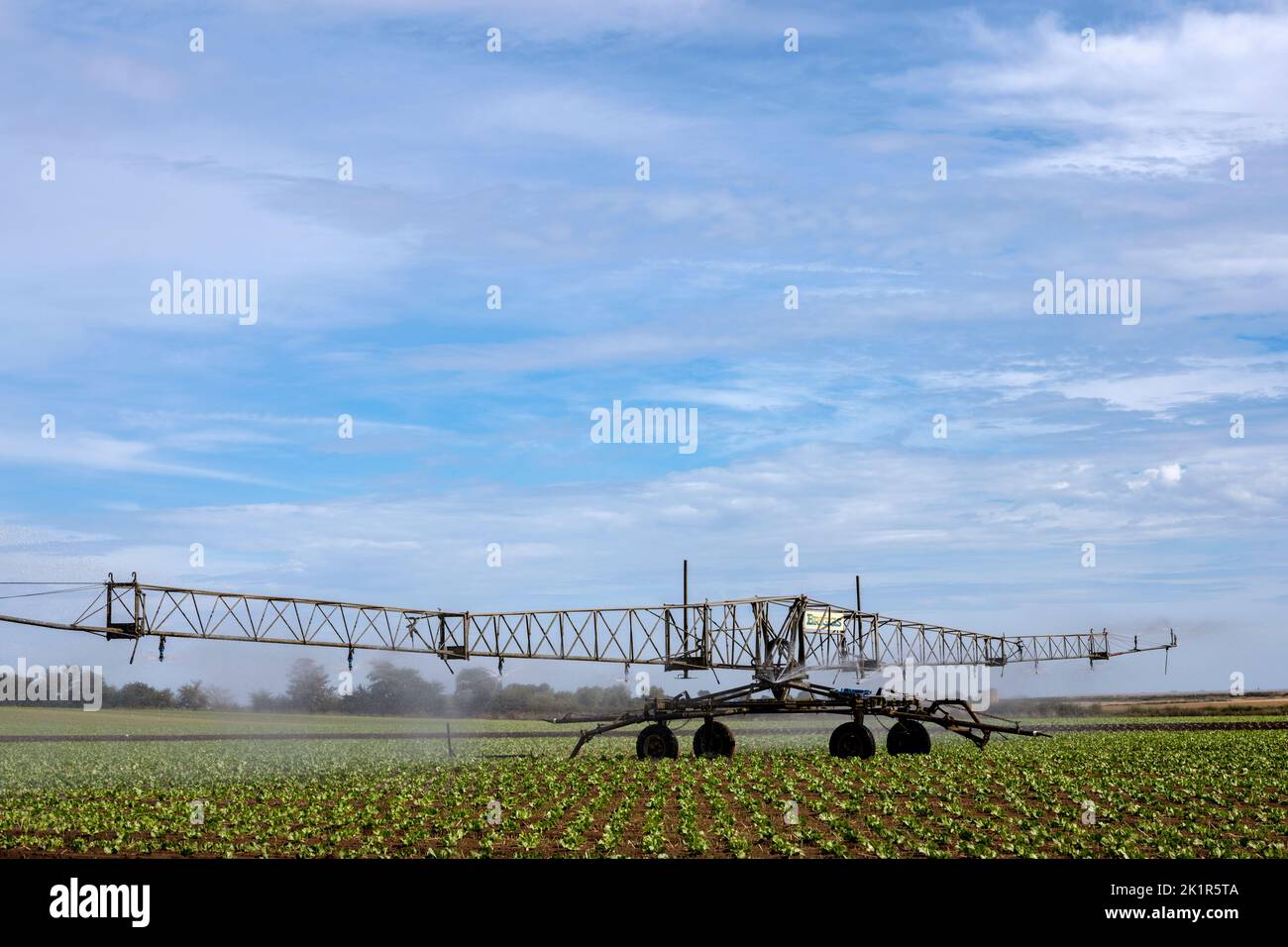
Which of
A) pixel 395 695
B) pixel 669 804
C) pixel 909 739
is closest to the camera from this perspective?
pixel 669 804

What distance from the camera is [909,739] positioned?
128 feet

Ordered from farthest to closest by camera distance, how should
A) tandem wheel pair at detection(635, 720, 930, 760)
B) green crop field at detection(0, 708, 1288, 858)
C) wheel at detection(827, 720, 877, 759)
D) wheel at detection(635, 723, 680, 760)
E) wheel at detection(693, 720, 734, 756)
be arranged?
wheel at detection(635, 723, 680, 760)
wheel at detection(693, 720, 734, 756)
tandem wheel pair at detection(635, 720, 930, 760)
wheel at detection(827, 720, 877, 759)
green crop field at detection(0, 708, 1288, 858)

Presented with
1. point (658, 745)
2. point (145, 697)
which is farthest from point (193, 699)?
point (658, 745)

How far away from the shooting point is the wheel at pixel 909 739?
38844mm

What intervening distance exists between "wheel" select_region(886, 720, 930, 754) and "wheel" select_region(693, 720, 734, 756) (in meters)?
5.15

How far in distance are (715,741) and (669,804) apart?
11.9 meters


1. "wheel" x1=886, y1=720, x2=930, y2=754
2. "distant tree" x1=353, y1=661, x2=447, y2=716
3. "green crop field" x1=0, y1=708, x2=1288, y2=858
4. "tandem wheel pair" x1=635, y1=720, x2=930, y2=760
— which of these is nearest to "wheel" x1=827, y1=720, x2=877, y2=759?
"tandem wheel pair" x1=635, y1=720, x2=930, y2=760

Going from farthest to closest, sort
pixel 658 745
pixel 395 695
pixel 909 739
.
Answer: pixel 395 695 < pixel 909 739 < pixel 658 745

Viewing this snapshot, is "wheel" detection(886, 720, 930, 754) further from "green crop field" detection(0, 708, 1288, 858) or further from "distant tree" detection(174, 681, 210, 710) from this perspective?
"distant tree" detection(174, 681, 210, 710)

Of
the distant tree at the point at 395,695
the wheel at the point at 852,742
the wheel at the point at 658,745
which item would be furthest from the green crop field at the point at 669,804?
the distant tree at the point at 395,695

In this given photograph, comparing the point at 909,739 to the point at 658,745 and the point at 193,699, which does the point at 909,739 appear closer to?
the point at 658,745

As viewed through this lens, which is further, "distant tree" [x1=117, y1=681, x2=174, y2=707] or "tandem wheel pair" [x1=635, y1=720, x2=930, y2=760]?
"distant tree" [x1=117, y1=681, x2=174, y2=707]

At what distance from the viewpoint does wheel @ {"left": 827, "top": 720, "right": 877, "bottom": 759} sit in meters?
36.9
